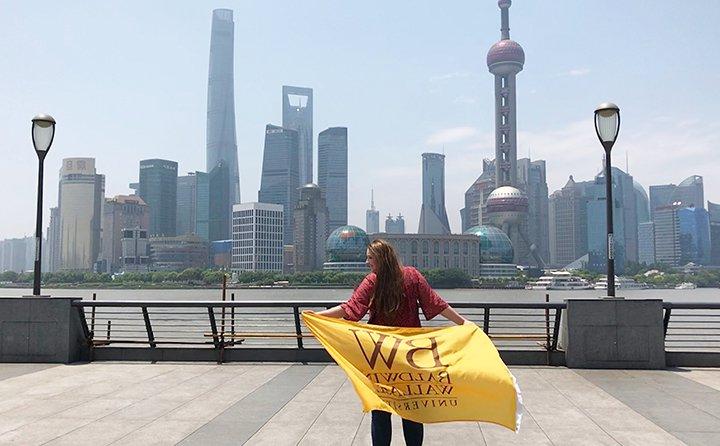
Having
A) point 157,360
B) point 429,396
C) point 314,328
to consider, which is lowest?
point 157,360

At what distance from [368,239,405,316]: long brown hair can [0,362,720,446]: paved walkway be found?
2.34 metres

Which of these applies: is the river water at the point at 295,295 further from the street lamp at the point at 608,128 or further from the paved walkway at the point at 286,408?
the paved walkway at the point at 286,408

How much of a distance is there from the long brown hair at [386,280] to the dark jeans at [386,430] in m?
0.86

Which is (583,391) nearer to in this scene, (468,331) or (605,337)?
(605,337)

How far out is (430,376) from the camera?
5.19 meters

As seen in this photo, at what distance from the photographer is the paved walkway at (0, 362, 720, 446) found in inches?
284

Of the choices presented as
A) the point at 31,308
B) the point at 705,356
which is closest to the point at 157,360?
the point at 31,308

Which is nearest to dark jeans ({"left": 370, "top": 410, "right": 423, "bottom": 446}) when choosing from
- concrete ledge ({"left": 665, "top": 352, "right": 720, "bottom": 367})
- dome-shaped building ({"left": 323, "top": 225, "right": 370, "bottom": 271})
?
concrete ledge ({"left": 665, "top": 352, "right": 720, "bottom": 367})

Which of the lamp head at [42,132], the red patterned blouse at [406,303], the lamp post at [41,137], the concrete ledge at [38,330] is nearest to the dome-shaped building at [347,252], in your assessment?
the lamp post at [41,137]

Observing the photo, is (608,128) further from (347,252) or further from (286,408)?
(347,252)

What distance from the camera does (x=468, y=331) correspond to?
559cm

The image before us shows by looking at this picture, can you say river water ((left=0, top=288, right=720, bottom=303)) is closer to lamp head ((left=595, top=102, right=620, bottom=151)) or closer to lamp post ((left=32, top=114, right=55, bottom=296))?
lamp post ((left=32, top=114, right=55, bottom=296))

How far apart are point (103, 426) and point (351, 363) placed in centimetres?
404

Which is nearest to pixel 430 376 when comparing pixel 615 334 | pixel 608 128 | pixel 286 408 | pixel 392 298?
pixel 392 298
